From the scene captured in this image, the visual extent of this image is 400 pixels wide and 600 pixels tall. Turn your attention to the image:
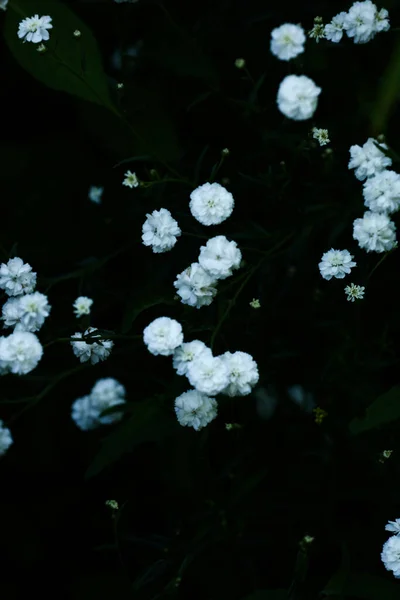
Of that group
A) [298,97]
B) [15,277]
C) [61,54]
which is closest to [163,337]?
[15,277]

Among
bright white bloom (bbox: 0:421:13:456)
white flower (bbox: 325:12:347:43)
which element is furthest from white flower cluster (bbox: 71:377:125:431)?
white flower (bbox: 325:12:347:43)

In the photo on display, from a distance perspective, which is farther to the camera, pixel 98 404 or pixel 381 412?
pixel 98 404

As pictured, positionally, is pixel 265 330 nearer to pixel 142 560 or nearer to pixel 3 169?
pixel 142 560

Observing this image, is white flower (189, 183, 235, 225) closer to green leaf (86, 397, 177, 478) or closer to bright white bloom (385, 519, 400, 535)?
green leaf (86, 397, 177, 478)

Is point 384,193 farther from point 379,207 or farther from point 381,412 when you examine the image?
point 381,412

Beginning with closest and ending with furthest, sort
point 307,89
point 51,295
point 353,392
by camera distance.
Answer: point 307,89
point 353,392
point 51,295

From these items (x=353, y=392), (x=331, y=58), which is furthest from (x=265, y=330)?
(x=331, y=58)
